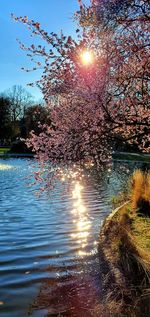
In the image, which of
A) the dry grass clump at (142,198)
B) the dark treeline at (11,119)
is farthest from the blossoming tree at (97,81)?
the dark treeline at (11,119)

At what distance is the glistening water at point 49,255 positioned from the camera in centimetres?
693

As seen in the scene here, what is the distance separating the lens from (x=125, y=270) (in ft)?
24.2

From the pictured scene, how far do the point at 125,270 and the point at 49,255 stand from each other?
2.93 meters

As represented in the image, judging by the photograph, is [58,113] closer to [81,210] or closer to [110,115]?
[110,115]

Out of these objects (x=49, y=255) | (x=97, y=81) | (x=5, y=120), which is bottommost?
(x=49, y=255)

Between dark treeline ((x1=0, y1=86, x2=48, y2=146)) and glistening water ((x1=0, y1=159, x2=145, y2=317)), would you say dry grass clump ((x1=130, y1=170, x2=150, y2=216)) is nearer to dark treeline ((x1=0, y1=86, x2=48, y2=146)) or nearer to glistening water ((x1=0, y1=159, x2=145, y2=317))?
glistening water ((x1=0, y1=159, x2=145, y2=317))

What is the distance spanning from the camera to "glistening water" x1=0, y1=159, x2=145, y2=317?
693cm

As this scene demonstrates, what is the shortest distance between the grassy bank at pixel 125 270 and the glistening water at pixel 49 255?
24 centimetres

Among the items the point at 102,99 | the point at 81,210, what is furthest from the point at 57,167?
the point at 81,210

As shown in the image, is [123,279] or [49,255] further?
[49,255]

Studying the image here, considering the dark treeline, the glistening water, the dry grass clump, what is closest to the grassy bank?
the glistening water

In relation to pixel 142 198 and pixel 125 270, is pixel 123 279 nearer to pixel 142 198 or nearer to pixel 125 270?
pixel 125 270

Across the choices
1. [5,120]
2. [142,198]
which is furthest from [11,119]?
[142,198]

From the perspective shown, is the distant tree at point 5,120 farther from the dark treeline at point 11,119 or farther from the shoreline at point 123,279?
the shoreline at point 123,279
